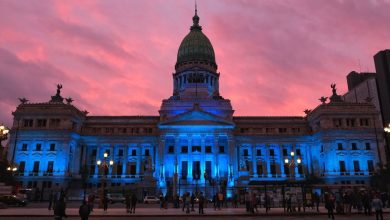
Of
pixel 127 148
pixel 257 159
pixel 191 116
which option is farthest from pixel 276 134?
pixel 127 148

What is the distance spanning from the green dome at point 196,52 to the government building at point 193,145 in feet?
70.6

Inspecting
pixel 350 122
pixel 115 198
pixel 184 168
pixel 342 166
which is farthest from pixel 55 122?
pixel 350 122

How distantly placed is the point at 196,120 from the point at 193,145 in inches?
254

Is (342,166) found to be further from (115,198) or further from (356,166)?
(115,198)

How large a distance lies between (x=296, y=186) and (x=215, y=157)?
4089cm

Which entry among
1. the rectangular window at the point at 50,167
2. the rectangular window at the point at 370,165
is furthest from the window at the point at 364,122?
the rectangular window at the point at 50,167

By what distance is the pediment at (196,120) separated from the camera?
2908 inches

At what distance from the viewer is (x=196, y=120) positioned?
74.1 meters

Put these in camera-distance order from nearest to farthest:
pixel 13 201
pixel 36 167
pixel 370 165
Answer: pixel 13 201 → pixel 36 167 → pixel 370 165

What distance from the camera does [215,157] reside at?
7281 centimetres

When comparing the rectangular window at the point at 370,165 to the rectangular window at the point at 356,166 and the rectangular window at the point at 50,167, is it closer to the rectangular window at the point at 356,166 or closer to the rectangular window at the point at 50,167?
the rectangular window at the point at 356,166

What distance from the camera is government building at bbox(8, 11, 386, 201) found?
7125 centimetres

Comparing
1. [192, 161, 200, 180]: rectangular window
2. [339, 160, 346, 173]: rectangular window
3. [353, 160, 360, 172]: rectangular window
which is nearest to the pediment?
[192, 161, 200, 180]: rectangular window

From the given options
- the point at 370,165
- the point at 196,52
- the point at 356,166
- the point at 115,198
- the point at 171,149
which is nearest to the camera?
the point at 115,198
